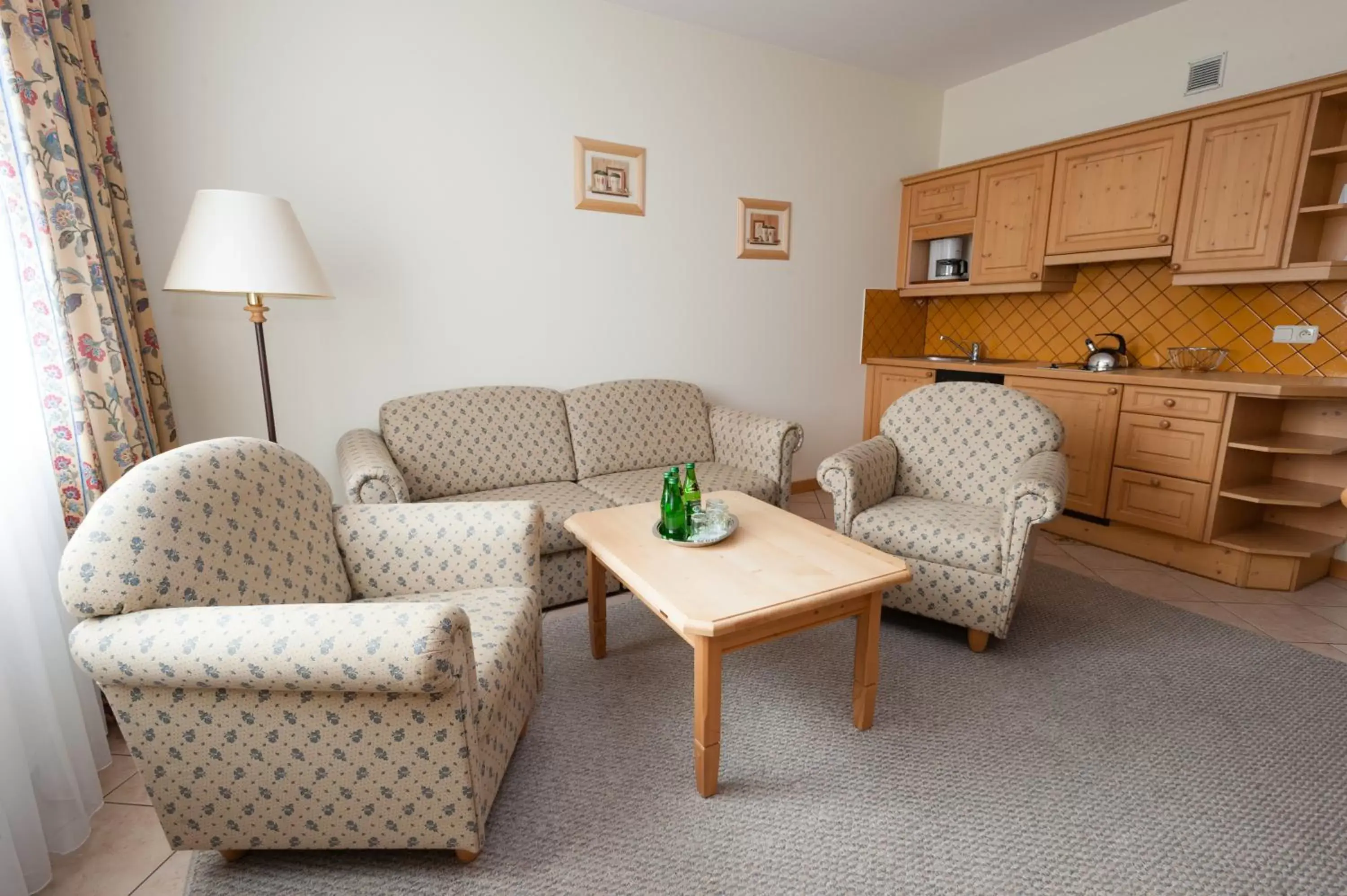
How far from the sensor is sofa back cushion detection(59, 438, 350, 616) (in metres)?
1.13

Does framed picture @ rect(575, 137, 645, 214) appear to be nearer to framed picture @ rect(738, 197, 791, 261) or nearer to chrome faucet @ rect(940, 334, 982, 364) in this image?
framed picture @ rect(738, 197, 791, 261)

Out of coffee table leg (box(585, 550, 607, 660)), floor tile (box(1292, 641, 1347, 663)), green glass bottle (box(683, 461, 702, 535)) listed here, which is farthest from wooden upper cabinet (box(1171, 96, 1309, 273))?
coffee table leg (box(585, 550, 607, 660))

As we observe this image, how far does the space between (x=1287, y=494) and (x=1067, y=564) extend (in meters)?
0.91

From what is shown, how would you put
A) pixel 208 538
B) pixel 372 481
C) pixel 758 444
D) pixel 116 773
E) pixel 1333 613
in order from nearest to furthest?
pixel 208 538 → pixel 116 773 → pixel 372 481 → pixel 1333 613 → pixel 758 444

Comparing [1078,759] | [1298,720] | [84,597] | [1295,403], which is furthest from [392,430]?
[1295,403]

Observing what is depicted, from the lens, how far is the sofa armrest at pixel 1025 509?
1.98 m

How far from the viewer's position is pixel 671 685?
201 cm

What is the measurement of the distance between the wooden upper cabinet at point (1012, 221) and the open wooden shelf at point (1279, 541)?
1.65 m

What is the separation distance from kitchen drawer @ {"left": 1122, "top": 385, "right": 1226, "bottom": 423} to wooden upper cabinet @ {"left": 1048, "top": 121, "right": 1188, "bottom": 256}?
707 mm

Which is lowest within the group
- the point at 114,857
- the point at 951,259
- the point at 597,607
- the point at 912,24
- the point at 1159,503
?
the point at 114,857

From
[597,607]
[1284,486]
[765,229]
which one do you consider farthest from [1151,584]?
[765,229]

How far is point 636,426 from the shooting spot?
314cm

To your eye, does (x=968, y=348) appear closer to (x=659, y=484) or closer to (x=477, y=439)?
(x=659, y=484)

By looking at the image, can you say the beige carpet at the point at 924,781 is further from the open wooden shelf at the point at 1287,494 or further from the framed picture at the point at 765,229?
the framed picture at the point at 765,229
